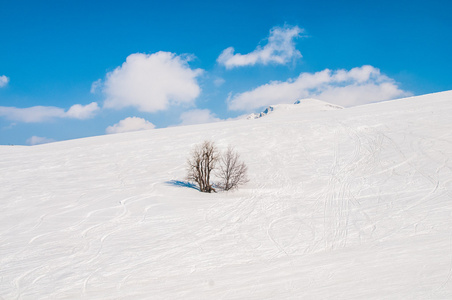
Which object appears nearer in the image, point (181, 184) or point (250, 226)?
point (250, 226)

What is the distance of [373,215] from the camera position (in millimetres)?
13141

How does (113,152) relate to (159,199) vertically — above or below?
above

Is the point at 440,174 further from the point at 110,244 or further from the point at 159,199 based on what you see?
the point at 110,244

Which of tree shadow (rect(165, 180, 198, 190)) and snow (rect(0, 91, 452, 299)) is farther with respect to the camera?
tree shadow (rect(165, 180, 198, 190))

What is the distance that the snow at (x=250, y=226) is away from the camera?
7914mm

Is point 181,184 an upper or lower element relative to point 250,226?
upper

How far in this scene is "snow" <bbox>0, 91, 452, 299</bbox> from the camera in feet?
26.0

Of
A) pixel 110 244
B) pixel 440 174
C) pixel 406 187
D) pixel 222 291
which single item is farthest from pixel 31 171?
pixel 440 174

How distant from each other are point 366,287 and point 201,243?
19.1 ft

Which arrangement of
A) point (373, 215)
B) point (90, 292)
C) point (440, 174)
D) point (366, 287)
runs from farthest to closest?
point (440, 174) < point (373, 215) < point (90, 292) < point (366, 287)

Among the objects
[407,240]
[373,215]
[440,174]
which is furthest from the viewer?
[440,174]

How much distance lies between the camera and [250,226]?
41.5ft

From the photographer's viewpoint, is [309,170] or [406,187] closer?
[406,187]

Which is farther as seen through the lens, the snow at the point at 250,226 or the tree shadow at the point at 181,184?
the tree shadow at the point at 181,184
